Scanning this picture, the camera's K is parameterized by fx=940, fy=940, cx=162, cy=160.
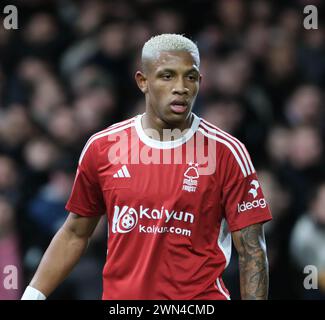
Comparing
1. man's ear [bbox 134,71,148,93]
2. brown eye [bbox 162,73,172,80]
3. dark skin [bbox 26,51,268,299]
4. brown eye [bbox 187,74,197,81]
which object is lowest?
dark skin [bbox 26,51,268,299]

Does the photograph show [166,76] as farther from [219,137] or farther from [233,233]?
[233,233]

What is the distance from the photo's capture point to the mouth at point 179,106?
154 inches

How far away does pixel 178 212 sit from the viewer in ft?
12.8

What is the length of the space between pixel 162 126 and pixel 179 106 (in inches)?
7.2

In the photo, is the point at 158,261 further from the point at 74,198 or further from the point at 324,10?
the point at 324,10

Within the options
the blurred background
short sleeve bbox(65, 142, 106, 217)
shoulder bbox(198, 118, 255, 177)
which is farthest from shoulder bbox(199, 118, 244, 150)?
the blurred background

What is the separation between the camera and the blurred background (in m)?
6.18

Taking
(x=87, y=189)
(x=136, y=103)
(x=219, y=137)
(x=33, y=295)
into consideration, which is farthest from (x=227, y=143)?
(x=136, y=103)

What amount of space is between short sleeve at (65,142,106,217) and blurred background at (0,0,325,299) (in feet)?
6.29

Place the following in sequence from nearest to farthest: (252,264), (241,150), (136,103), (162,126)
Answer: (252,264)
(241,150)
(162,126)
(136,103)

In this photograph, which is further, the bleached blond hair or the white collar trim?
the white collar trim

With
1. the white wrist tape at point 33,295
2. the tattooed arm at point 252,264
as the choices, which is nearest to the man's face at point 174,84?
the tattooed arm at point 252,264

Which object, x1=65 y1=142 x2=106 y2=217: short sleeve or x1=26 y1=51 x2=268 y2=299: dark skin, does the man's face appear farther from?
x1=65 y1=142 x2=106 y2=217: short sleeve

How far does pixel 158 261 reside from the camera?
12.7ft
